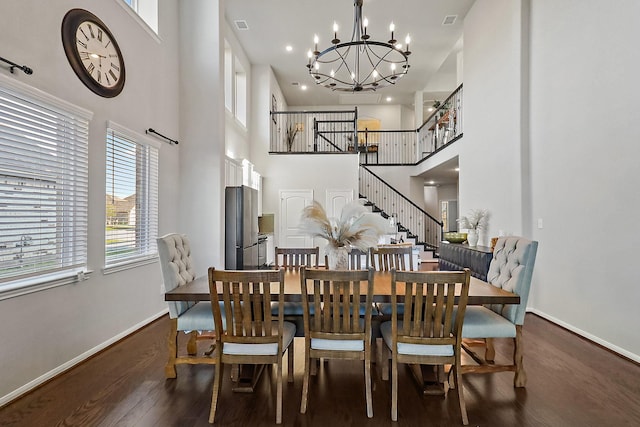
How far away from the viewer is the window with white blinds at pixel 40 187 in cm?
229

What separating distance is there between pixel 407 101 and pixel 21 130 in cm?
1119

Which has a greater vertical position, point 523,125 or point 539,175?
point 523,125

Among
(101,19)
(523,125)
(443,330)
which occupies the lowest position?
(443,330)

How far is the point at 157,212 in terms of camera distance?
169 inches

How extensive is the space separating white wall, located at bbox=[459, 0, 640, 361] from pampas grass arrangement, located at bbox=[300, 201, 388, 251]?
7.76 ft

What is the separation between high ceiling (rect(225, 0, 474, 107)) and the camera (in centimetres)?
611

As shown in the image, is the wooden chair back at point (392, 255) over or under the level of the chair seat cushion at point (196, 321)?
over

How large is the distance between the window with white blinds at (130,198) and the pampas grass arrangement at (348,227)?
2.13 m

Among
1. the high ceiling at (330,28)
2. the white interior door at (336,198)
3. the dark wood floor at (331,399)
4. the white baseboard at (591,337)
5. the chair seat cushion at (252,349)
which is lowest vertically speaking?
the dark wood floor at (331,399)

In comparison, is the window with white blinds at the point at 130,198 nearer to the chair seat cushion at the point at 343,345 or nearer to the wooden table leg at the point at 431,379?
the chair seat cushion at the point at 343,345

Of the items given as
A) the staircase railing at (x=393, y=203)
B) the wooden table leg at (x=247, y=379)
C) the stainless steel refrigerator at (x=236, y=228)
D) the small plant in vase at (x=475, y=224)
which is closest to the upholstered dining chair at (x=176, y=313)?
the wooden table leg at (x=247, y=379)

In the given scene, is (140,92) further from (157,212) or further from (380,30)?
(380,30)

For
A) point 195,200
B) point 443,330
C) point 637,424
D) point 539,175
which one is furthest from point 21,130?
point 539,175

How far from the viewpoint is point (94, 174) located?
3.15 m
